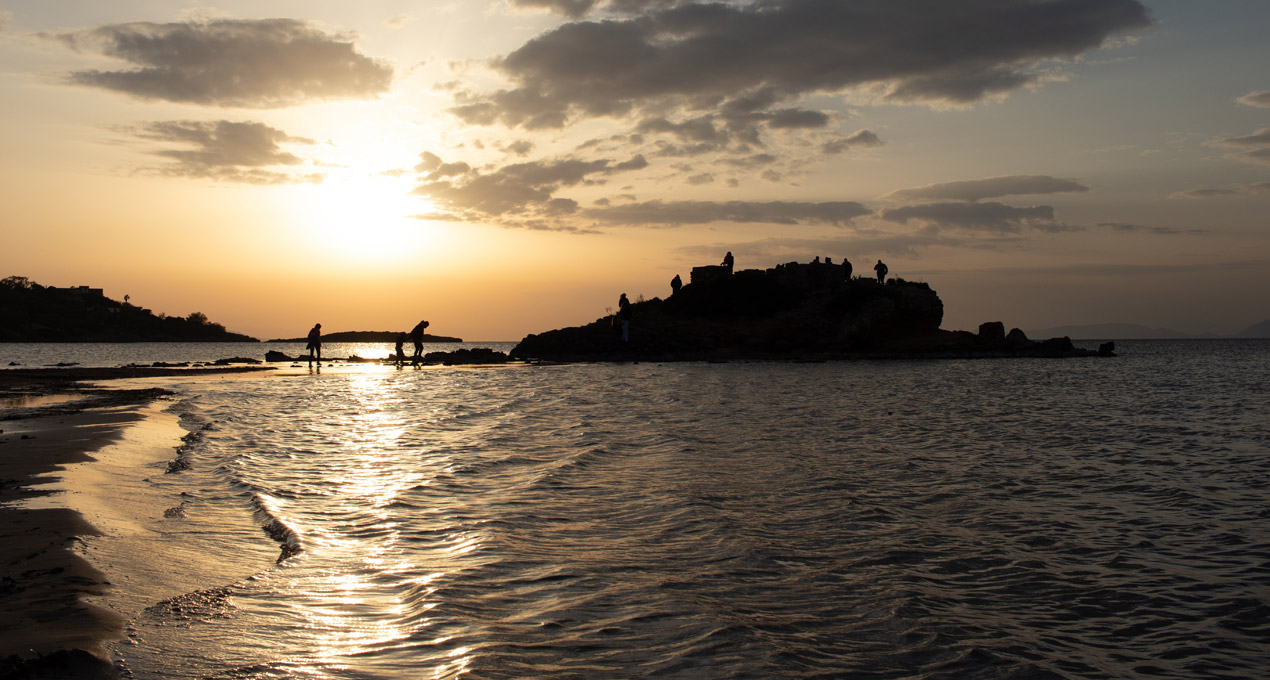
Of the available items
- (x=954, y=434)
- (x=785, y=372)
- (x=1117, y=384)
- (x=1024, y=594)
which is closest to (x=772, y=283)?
(x=785, y=372)

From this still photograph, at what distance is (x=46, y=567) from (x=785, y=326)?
2685 inches

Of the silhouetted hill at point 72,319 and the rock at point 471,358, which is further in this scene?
the silhouetted hill at point 72,319

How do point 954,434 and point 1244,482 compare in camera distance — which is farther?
point 954,434

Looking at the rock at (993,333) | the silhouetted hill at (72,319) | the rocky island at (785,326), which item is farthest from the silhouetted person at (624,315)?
the silhouetted hill at (72,319)

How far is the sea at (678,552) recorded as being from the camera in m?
5.74

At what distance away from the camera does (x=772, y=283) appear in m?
76.3

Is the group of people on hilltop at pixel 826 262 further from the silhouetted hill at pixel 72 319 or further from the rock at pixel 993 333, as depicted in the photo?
the silhouetted hill at pixel 72 319

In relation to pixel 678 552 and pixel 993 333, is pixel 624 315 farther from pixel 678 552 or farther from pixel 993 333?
pixel 678 552

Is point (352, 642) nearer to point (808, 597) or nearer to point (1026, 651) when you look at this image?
point (808, 597)

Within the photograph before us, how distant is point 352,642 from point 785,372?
46.2m

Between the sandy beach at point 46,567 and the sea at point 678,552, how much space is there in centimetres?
25

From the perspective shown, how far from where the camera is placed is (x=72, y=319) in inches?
5950

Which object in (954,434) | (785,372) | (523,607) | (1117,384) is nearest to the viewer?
(523,607)

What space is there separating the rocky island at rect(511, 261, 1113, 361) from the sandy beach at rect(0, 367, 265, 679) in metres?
48.6
